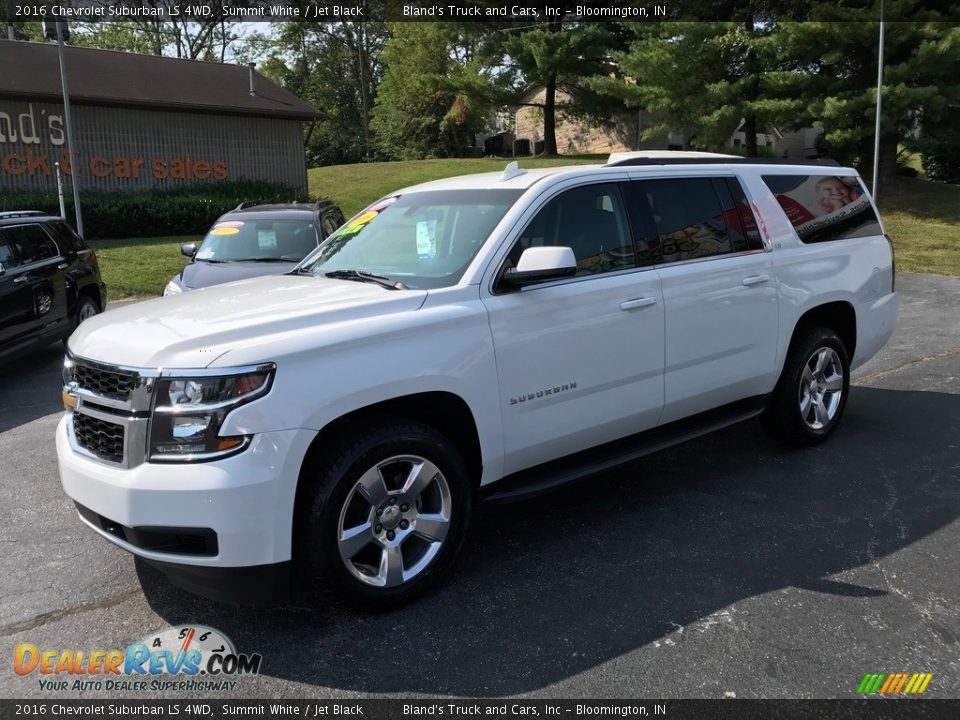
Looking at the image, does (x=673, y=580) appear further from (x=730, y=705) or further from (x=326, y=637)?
(x=326, y=637)

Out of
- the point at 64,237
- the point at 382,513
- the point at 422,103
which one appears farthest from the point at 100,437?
the point at 422,103

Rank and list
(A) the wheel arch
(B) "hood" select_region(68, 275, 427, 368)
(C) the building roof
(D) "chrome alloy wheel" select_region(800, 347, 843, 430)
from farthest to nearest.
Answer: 1. (C) the building roof
2. (D) "chrome alloy wheel" select_region(800, 347, 843, 430)
3. (A) the wheel arch
4. (B) "hood" select_region(68, 275, 427, 368)

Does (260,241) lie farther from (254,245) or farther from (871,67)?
(871,67)

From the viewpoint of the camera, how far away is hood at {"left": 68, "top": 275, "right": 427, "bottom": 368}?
10.6 ft

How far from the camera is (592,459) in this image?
14.2ft

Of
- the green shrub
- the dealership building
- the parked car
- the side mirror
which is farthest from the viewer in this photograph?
the dealership building

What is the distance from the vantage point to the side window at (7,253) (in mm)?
8328

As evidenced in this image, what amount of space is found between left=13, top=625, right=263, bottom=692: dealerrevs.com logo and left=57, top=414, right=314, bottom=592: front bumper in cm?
41

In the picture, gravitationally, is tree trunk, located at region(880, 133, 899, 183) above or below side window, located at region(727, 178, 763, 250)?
above

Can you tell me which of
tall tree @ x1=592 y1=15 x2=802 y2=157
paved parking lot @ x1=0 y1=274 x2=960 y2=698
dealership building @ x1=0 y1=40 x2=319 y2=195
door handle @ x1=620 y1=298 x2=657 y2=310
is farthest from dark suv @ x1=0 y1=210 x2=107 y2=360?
tall tree @ x1=592 y1=15 x2=802 y2=157

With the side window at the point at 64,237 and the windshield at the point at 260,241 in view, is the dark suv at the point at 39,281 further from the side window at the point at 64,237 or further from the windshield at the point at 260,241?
the windshield at the point at 260,241

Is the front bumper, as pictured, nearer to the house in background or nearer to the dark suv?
the dark suv

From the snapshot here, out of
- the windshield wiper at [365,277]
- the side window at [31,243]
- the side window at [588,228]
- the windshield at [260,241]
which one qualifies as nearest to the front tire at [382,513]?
the windshield wiper at [365,277]

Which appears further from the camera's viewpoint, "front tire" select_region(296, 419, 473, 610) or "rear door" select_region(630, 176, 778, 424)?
"rear door" select_region(630, 176, 778, 424)
